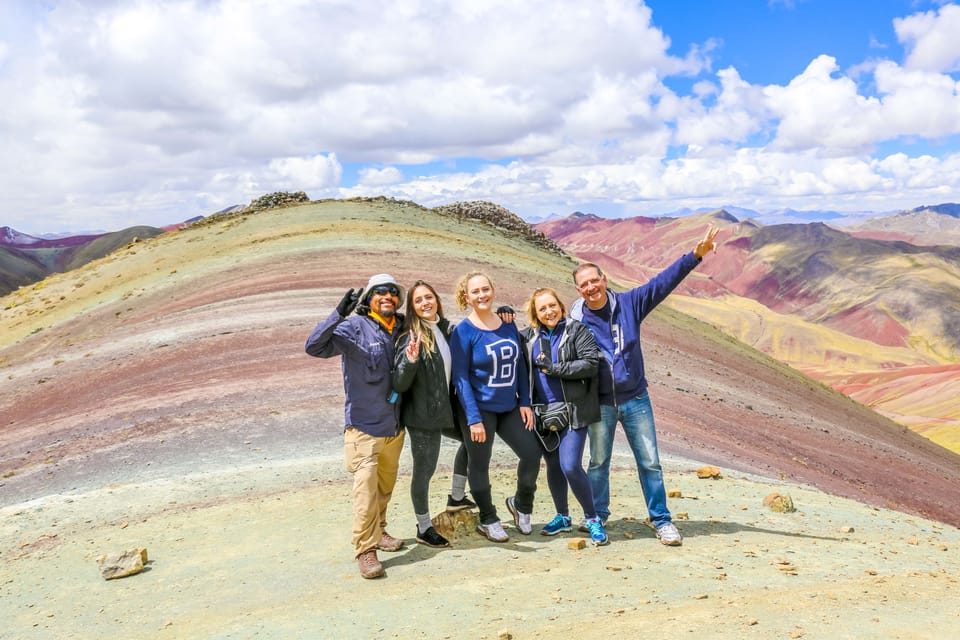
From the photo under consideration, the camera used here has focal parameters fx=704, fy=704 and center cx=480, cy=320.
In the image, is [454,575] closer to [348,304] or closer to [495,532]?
[495,532]

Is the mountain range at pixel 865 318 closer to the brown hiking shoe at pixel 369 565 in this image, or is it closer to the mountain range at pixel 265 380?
the mountain range at pixel 265 380

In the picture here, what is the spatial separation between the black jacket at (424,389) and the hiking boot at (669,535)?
1865 mm

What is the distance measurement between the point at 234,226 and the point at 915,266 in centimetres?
18257

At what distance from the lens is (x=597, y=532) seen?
532 centimetres

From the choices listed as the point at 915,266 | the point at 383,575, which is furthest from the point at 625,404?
the point at 915,266

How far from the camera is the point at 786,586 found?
4.56 meters

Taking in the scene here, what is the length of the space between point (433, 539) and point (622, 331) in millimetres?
2131

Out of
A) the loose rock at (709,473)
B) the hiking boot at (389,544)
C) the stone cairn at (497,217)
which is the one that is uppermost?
the stone cairn at (497,217)

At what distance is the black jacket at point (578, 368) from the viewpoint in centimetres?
490

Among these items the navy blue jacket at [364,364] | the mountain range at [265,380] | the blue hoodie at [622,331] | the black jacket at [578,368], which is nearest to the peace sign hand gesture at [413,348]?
the navy blue jacket at [364,364]

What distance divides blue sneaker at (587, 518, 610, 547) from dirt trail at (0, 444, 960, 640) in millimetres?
Answer: 109

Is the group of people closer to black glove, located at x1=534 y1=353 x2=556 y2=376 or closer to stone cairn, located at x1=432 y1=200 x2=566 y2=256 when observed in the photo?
black glove, located at x1=534 y1=353 x2=556 y2=376

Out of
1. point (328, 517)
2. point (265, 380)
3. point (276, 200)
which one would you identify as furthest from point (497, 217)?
point (328, 517)

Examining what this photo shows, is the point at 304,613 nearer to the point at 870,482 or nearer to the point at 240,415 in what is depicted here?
the point at 240,415
